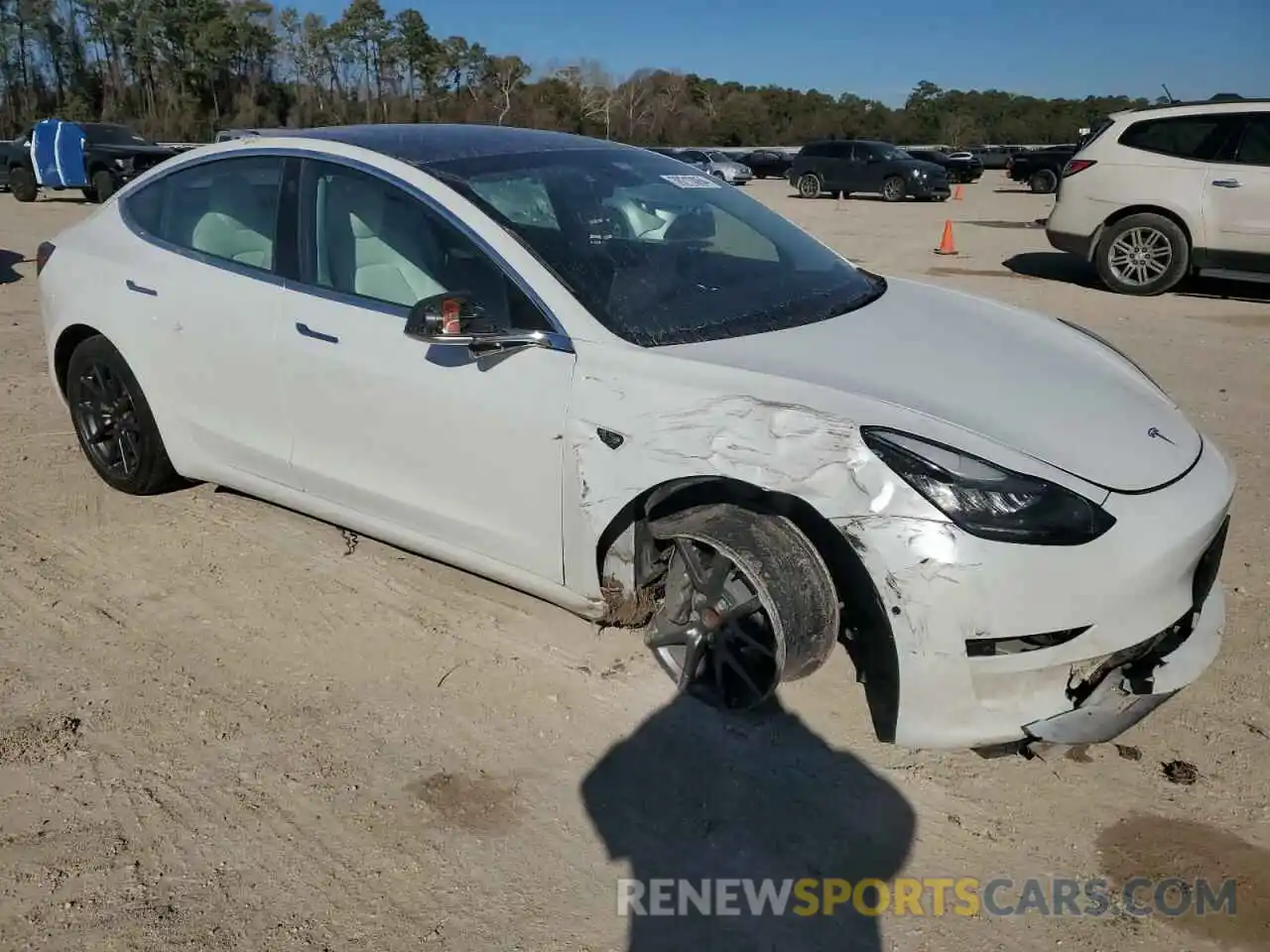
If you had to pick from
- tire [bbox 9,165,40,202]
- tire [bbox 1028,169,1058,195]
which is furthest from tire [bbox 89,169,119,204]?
tire [bbox 1028,169,1058,195]

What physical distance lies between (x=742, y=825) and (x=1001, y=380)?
→ 4.80 ft

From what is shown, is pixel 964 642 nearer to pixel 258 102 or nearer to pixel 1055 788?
pixel 1055 788

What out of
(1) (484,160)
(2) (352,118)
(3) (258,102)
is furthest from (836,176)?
(3) (258,102)

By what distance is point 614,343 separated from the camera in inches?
122

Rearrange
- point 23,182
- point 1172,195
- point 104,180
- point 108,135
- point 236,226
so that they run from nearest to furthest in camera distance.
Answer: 1. point 236,226
2. point 1172,195
3. point 104,180
4. point 108,135
5. point 23,182

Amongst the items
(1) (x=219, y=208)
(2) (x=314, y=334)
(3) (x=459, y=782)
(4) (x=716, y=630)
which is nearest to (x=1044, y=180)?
(1) (x=219, y=208)

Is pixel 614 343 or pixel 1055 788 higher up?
pixel 614 343

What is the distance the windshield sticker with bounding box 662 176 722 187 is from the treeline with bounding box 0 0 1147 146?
65611 mm

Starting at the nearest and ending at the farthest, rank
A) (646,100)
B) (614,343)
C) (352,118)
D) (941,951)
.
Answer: (941,951) < (614,343) < (352,118) < (646,100)

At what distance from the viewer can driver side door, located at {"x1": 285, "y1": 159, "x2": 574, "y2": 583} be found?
3209 millimetres

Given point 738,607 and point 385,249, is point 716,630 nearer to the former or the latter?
point 738,607

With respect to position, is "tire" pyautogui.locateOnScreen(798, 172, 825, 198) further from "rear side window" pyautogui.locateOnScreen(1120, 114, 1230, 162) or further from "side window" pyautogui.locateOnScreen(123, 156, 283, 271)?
"side window" pyautogui.locateOnScreen(123, 156, 283, 271)

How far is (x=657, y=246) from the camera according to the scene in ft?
11.9

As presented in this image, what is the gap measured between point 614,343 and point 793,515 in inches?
28.1
